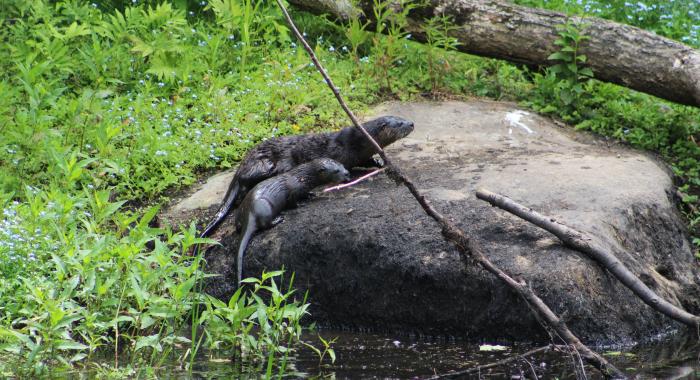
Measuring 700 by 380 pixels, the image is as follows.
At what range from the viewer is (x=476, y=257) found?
4.00 meters

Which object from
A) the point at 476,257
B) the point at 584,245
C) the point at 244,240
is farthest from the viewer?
the point at 244,240

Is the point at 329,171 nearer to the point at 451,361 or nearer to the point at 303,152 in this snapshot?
the point at 303,152

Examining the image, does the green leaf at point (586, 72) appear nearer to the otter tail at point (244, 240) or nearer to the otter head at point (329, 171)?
the otter head at point (329, 171)

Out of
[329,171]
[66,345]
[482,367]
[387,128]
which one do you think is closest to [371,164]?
[387,128]

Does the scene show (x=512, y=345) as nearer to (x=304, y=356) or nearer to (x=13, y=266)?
(x=304, y=356)

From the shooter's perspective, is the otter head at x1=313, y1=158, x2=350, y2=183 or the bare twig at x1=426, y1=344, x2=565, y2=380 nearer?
the bare twig at x1=426, y1=344, x2=565, y2=380

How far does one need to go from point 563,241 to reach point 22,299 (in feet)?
8.56

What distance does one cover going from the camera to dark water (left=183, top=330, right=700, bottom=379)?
3680 mm

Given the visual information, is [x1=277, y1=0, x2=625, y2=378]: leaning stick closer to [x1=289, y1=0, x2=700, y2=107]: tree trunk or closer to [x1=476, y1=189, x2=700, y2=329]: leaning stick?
[x1=476, y1=189, x2=700, y2=329]: leaning stick

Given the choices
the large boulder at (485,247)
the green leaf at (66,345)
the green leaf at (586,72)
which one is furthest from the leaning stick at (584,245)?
the green leaf at (586,72)

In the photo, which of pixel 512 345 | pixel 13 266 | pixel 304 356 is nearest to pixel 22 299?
pixel 13 266

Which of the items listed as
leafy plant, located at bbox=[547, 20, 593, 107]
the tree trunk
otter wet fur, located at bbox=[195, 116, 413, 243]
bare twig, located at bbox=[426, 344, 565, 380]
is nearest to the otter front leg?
otter wet fur, located at bbox=[195, 116, 413, 243]

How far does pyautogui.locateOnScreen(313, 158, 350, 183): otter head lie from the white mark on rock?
1.80m

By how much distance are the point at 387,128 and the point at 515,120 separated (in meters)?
1.46
